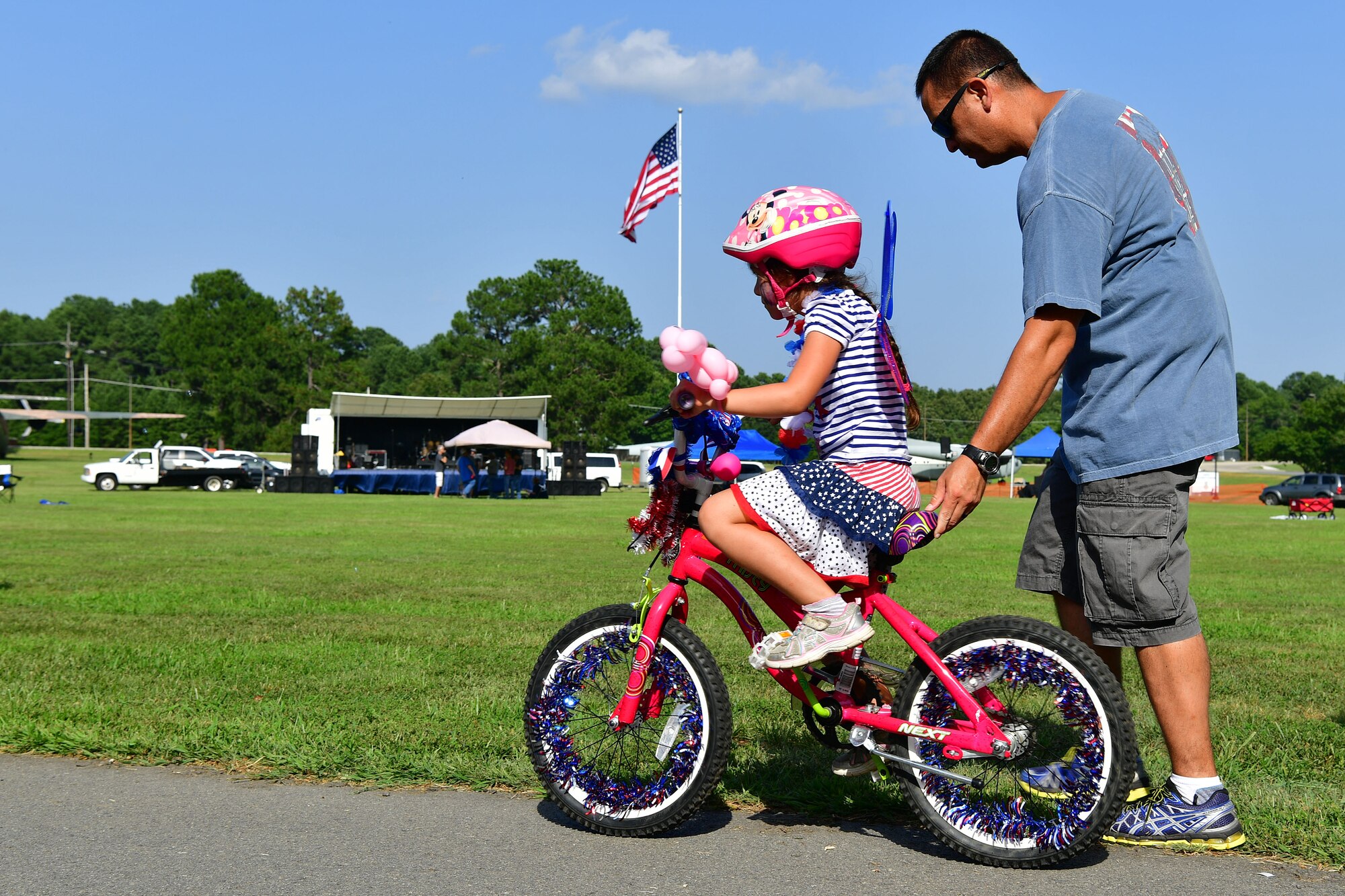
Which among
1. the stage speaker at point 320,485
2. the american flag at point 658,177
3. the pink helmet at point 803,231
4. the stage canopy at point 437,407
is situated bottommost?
the stage speaker at point 320,485

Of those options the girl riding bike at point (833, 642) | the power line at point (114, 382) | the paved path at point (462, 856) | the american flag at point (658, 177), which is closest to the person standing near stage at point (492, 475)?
the american flag at point (658, 177)

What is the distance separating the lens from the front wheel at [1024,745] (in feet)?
9.87

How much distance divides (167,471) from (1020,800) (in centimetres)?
4318

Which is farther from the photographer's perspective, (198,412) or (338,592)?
(198,412)

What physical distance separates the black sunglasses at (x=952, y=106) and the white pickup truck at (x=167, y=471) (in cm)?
4171

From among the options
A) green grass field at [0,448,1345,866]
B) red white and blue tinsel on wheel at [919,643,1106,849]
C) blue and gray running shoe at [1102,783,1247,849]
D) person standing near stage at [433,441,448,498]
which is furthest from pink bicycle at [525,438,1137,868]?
person standing near stage at [433,441,448,498]

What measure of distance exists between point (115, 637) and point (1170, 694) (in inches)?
246

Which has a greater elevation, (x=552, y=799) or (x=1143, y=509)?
(x=1143, y=509)

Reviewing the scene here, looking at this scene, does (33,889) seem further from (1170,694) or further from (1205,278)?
(1205,278)

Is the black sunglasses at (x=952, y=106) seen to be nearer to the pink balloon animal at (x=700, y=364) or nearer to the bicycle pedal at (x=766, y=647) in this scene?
the pink balloon animal at (x=700, y=364)

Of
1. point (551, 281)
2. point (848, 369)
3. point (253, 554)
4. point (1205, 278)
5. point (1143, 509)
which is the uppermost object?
point (551, 281)

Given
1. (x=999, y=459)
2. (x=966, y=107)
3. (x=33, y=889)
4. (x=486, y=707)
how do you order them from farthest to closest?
(x=486, y=707) < (x=966, y=107) < (x=999, y=459) < (x=33, y=889)

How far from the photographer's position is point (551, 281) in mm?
96938

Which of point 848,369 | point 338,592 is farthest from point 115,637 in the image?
point 848,369
